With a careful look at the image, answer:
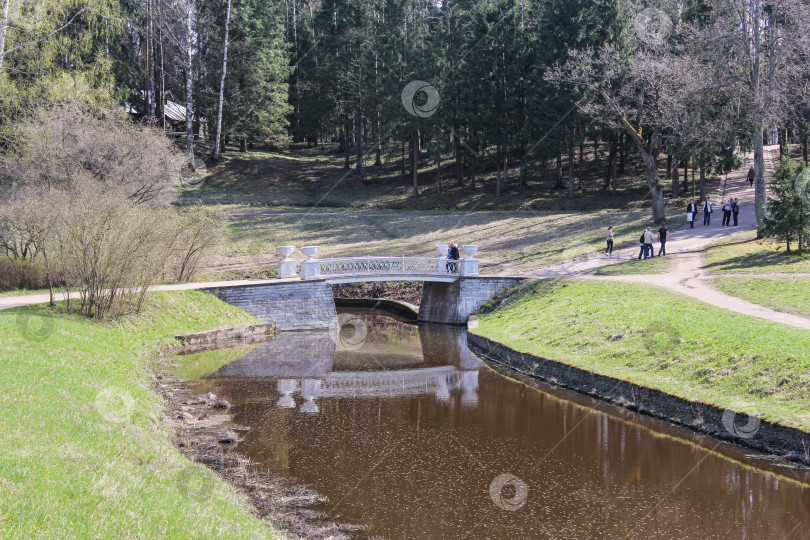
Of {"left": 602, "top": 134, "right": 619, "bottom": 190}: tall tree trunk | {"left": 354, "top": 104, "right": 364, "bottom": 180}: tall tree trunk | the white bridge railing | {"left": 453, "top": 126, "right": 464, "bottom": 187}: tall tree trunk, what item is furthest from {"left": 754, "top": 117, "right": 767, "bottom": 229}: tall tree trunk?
{"left": 354, "top": 104, "right": 364, "bottom": 180}: tall tree trunk

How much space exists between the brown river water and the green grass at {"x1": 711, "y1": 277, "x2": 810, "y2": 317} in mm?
7625

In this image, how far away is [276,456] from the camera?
14.0m

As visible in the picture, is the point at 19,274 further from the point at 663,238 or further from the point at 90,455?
the point at 663,238

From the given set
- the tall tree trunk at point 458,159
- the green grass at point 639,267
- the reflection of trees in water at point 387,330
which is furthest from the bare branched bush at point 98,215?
the tall tree trunk at point 458,159

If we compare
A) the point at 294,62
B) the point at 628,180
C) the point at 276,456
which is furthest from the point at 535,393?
the point at 294,62

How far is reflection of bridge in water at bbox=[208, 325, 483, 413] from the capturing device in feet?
65.7

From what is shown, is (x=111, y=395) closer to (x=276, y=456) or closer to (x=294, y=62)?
(x=276, y=456)

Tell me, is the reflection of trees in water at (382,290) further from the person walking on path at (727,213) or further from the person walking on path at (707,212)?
the person walking on path at (727,213)

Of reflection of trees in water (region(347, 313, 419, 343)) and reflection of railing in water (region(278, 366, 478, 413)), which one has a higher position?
reflection of railing in water (region(278, 366, 478, 413))

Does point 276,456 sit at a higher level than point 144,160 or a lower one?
lower

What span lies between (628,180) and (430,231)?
1744 cm

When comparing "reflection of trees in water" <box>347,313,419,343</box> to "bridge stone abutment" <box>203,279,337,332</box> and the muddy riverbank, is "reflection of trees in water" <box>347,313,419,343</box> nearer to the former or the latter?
"bridge stone abutment" <box>203,279,337,332</box>

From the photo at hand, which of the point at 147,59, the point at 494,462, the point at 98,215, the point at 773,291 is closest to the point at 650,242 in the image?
the point at 773,291

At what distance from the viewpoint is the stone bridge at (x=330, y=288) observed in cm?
3022
